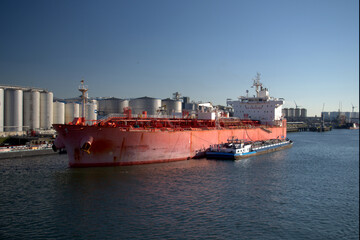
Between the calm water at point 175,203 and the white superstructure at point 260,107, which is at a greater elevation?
the white superstructure at point 260,107

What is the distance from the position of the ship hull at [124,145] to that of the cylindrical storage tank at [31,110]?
1821 centimetres

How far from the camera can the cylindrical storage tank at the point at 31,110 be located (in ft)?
120

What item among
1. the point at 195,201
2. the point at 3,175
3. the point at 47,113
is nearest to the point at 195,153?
the point at 195,201

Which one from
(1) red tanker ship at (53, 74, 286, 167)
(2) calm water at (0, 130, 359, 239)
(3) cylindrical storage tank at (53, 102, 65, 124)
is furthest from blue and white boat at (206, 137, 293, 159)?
(3) cylindrical storage tank at (53, 102, 65, 124)

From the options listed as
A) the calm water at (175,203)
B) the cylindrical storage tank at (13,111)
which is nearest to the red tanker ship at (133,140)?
the calm water at (175,203)

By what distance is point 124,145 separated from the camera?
2023cm

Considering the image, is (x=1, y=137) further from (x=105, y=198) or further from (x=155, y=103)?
(x=155, y=103)

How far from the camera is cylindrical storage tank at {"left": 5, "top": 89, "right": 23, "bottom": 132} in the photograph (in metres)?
34.2

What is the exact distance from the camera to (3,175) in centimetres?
1792

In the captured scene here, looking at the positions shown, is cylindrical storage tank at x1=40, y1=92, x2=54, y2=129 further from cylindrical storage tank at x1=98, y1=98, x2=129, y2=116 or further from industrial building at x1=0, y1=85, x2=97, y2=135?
cylindrical storage tank at x1=98, y1=98, x2=129, y2=116

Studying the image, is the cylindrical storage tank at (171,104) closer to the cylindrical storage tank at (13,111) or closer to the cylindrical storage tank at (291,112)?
the cylindrical storage tank at (13,111)

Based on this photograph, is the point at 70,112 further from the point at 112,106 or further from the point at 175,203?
the point at 175,203

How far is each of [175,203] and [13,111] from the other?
2922 cm

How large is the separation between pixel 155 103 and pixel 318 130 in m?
60.1
